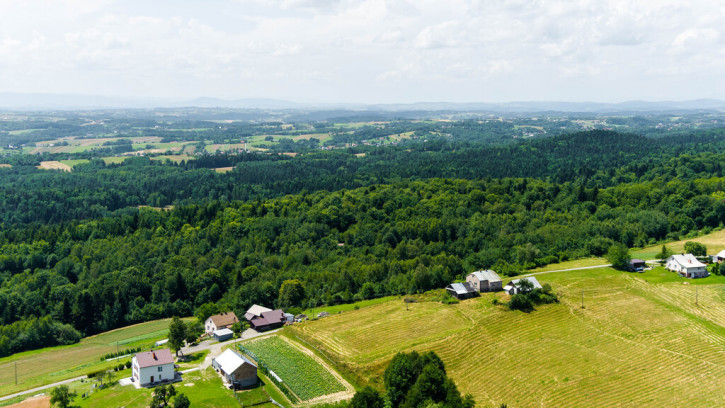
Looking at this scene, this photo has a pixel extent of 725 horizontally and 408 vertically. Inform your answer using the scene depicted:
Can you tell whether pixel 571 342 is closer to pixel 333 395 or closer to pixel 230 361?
pixel 333 395

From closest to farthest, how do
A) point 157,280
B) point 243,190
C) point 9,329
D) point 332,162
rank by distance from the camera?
point 9,329 → point 157,280 → point 243,190 → point 332,162

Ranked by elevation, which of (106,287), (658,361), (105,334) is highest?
(658,361)

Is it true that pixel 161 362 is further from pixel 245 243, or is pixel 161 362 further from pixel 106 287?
pixel 245 243

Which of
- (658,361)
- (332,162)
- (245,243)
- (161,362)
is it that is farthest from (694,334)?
(332,162)

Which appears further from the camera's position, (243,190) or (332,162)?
(332,162)

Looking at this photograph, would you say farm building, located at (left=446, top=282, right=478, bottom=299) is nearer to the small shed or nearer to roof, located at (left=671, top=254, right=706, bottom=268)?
the small shed

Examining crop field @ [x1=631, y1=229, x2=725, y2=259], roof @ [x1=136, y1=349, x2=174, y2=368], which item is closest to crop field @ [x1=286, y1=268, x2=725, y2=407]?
crop field @ [x1=631, y1=229, x2=725, y2=259]

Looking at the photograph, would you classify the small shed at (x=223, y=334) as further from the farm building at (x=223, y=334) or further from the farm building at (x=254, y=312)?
the farm building at (x=254, y=312)
